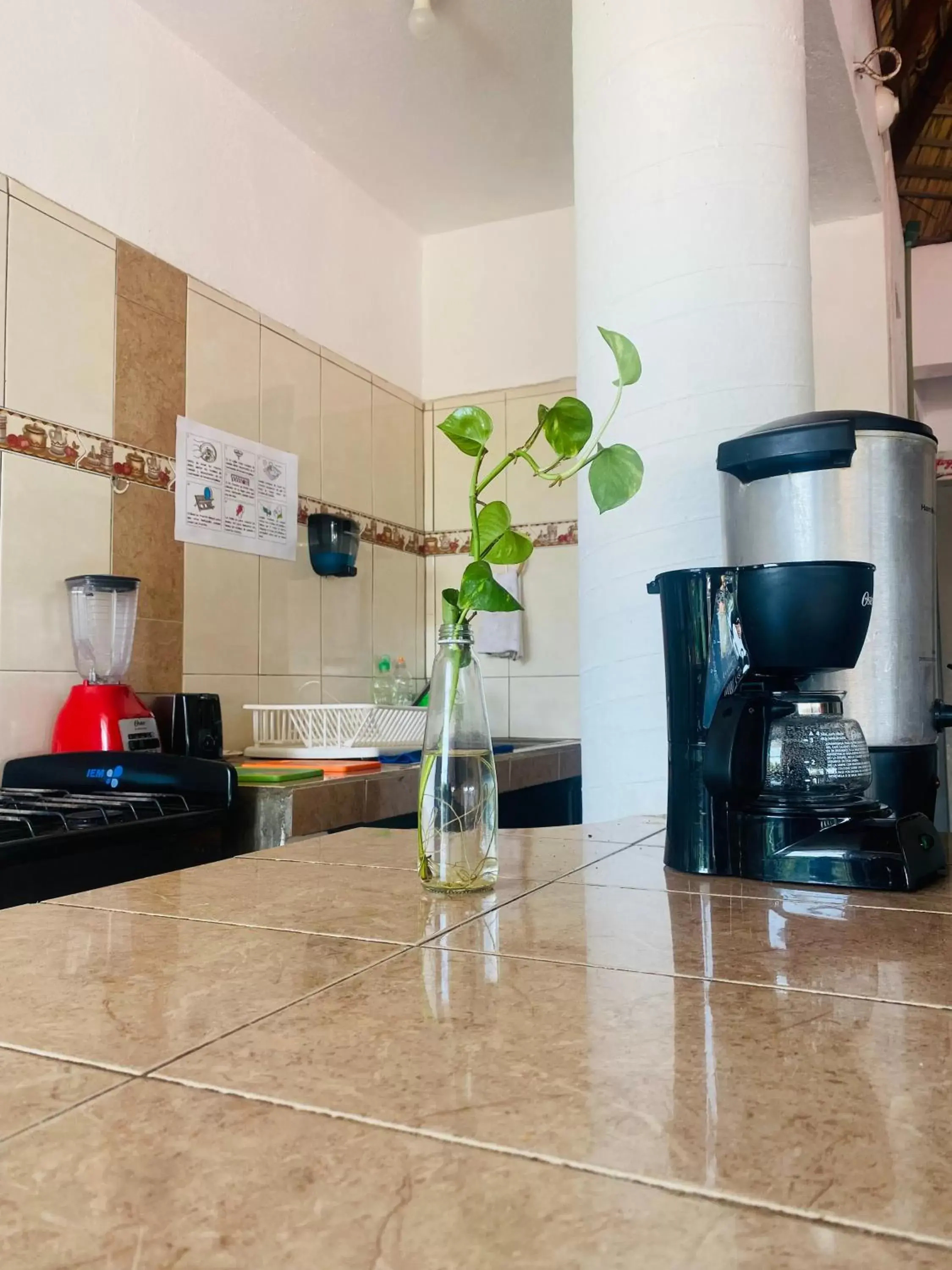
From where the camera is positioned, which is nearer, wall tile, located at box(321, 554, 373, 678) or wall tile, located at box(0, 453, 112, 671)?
wall tile, located at box(0, 453, 112, 671)

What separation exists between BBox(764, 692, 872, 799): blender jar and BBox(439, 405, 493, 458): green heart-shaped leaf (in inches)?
13.6

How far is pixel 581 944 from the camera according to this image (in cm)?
63

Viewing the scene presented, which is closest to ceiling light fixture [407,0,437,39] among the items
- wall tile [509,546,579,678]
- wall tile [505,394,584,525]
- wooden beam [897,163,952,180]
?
wall tile [505,394,584,525]

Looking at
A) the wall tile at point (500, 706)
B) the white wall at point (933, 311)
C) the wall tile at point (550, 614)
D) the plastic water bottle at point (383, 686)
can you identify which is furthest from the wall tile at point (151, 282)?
the white wall at point (933, 311)

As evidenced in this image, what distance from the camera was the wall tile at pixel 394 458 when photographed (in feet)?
9.98

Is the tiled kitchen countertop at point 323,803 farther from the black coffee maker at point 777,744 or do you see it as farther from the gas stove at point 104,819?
the black coffee maker at point 777,744

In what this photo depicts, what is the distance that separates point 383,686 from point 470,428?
7.42 ft

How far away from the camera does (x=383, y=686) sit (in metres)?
2.98

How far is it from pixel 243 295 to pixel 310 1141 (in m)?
2.41

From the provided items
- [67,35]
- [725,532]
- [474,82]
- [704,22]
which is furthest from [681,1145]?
[474,82]

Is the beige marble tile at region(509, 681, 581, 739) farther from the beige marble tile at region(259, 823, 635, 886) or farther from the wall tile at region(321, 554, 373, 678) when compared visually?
the beige marble tile at region(259, 823, 635, 886)

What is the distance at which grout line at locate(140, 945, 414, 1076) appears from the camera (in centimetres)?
43

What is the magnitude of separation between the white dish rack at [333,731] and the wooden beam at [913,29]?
268 cm

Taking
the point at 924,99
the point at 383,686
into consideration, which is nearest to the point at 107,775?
the point at 383,686
